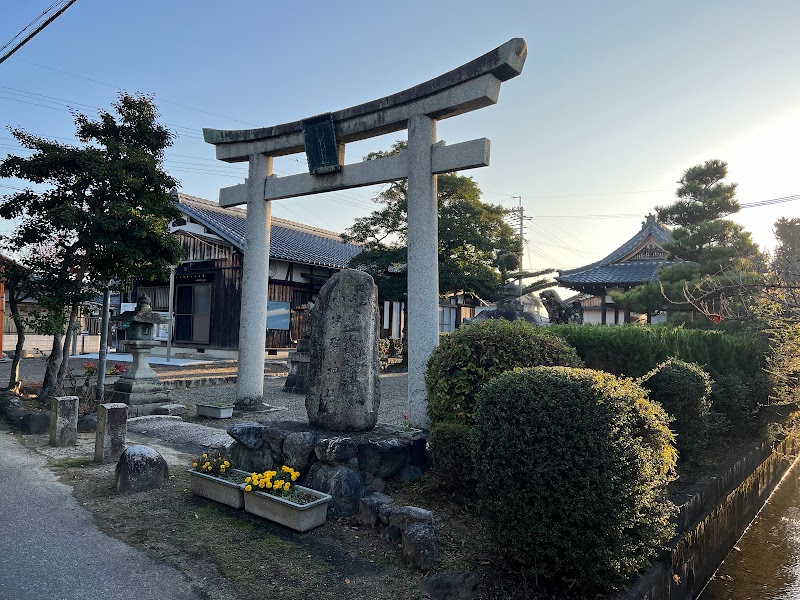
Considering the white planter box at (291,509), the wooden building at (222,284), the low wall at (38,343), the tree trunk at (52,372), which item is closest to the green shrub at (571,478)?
the white planter box at (291,509)

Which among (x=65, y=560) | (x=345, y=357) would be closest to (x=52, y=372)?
(x=65, y=560)

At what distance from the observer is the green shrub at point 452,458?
4641 millimetres

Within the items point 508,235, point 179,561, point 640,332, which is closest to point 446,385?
point 179,561

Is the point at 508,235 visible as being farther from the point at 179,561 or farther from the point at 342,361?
the point at 179,561

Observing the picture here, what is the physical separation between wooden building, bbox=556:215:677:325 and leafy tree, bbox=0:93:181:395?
1478cm

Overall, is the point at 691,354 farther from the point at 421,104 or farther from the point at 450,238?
the point at 450,238

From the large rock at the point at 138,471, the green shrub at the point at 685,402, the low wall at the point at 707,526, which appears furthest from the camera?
the green shrub at the point at 685,402

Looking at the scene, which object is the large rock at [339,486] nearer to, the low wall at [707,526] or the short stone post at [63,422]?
the low wall at [707,526]

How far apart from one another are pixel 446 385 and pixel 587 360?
2.99 metres

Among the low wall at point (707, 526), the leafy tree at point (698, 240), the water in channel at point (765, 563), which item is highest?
the leafy tree at point (698, 240)

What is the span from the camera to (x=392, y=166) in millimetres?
7797

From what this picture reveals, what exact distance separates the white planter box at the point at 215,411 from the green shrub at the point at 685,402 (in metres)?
7.10

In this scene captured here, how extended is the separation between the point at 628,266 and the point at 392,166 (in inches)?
605

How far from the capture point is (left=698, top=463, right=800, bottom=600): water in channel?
499cm
